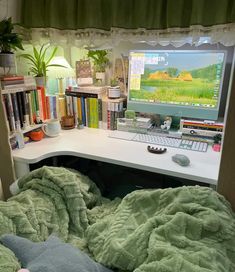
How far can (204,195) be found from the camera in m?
1.01

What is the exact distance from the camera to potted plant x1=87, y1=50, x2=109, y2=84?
76.0 inches

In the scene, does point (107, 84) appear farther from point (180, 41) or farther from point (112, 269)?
point (112, 269)

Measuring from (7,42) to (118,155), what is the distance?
36.9 inches

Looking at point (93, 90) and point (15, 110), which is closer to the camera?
point (15, 110)

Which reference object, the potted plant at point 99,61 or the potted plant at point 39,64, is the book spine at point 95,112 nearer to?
the potted plant at point 99,61

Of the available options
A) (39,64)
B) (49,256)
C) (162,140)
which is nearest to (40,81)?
(39,64)

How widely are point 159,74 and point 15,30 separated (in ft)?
3.50

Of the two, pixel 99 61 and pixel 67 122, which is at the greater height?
pixel 99 61

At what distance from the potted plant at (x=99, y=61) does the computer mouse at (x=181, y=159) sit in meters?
0.99

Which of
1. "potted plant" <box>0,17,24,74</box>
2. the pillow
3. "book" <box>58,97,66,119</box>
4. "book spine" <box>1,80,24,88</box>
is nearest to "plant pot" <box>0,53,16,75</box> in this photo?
"potted plant" <box>0,17,24,74</box>

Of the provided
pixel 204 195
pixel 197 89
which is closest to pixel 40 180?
pixel 204 195

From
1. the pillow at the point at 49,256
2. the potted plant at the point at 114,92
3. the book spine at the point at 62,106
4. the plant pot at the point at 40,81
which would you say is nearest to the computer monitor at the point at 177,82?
the potted plant at the point at 114,92

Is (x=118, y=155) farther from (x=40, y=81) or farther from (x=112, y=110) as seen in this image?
(x=40, y=81)

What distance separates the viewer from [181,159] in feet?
4.33
